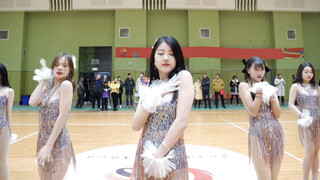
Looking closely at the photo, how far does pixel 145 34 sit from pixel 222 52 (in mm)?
5239

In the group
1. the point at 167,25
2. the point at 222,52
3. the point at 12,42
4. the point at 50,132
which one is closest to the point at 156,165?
the point at 50,132

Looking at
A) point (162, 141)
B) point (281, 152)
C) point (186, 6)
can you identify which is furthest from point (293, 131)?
point (186, 6)

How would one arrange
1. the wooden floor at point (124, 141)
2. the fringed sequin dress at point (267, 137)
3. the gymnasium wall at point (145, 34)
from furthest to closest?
the gymnasium wall at point (145, 34)
the wooden floor at point (124, 141)
the fringed sequin dress at point (267, 137)

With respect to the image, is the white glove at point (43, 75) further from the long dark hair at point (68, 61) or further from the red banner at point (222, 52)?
the red banner at point (222, 52)

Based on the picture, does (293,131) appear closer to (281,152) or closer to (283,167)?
(283,167)

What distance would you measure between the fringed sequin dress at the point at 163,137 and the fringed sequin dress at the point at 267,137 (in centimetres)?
100

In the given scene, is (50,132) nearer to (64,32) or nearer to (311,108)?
(311,108)

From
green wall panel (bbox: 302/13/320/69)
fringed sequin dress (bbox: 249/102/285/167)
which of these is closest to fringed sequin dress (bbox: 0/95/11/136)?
fringed sequin dress (bbox: 249/102/285/167)

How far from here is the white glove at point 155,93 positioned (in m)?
1.16

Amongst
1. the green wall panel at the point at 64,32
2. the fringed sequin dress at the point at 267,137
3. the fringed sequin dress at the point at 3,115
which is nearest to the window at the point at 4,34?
the green wall panel at the point at 64,32

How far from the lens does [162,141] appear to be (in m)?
1.19

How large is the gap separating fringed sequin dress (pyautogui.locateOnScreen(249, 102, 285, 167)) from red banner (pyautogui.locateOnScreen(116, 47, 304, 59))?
474 inches

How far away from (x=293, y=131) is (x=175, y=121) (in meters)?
5.68

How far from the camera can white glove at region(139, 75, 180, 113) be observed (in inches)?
45.6
